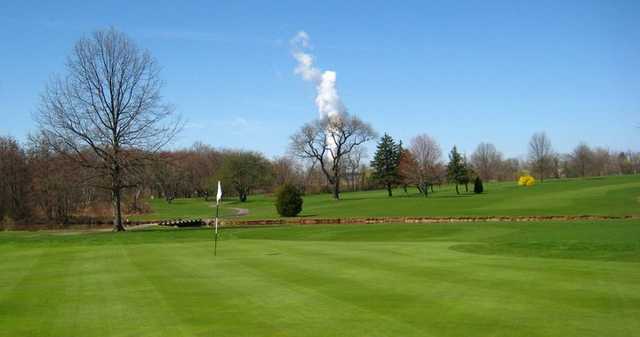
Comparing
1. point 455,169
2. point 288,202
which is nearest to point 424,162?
point 455,169

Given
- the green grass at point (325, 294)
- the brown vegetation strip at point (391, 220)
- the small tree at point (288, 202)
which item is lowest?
the brown vegetation strip at point (391, 220)

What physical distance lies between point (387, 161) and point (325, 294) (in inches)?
3189

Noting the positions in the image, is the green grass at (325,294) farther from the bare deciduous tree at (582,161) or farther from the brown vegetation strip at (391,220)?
the bare deciduous tree at (582,161)

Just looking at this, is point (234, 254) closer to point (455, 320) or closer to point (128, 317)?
point (128, 317)

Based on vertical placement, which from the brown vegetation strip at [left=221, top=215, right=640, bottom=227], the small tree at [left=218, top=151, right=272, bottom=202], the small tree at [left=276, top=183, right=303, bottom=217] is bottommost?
the brown vegetation strip at [left=221, top=215, right=640, bottom=227]

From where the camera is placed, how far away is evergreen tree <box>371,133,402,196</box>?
9044 centimetres

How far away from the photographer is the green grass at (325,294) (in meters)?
8.34

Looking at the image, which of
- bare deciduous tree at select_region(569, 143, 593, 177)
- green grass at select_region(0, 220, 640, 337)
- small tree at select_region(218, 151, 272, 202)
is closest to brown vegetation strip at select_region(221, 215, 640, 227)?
green grass at select_region(0, 220, 640, 337)

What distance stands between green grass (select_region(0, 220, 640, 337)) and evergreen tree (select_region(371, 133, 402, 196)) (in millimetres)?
71047

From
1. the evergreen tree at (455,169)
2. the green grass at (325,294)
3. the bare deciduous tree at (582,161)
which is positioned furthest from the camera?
the bare deciduous tree at (582,161)

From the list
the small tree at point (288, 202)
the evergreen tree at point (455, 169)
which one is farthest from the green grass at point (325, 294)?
the evergreen tree at point (455, 169)

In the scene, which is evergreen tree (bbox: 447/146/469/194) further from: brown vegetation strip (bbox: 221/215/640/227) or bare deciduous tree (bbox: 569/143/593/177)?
bare deciduous tree (bbox: 569/143/593/177)

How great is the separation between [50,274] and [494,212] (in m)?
43.6

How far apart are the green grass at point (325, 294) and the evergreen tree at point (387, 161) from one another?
71.0m
